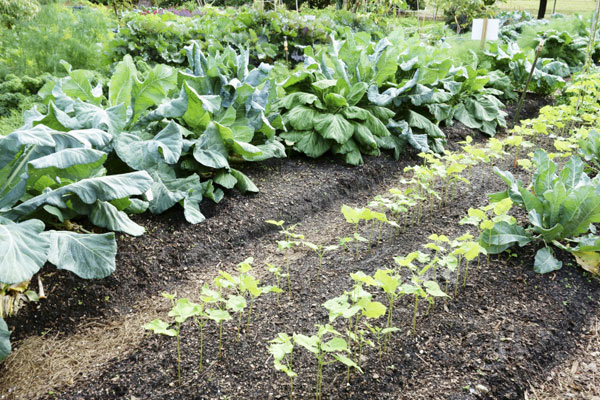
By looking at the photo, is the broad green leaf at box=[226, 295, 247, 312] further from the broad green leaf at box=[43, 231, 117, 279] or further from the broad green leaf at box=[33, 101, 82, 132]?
the broad green leaf at box=[33, 101, 82, 132]

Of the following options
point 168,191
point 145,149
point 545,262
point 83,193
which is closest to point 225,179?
point 168,191

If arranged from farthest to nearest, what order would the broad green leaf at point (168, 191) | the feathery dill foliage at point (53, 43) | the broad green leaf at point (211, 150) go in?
1. the feathery dill foliage at point (53, 43)
2. the broad green leaf at point (211, 150)
3. the broad green leaf at point (168, 191)

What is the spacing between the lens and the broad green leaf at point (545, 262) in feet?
9.48

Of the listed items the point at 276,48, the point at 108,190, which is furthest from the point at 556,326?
the point at 276,48

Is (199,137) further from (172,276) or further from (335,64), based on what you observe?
(335,64)

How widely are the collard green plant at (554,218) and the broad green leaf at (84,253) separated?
2.26 meters

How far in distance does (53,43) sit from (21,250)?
4.58 m

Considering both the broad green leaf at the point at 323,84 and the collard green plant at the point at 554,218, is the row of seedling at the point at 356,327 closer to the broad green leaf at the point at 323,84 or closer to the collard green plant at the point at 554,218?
the collard green plant at the point at 554,218

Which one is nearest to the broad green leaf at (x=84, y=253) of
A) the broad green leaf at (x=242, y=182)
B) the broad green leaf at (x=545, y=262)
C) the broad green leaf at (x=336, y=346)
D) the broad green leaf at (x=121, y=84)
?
the broad green leaf at (x=336, y=346)

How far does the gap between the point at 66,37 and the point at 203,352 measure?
5084 millimetres

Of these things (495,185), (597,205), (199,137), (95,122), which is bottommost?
(495,185)

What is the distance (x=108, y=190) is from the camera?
8.34 ft

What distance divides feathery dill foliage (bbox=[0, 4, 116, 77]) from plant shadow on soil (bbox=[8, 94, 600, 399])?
11.0ft

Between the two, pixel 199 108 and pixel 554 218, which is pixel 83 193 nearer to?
pixel 199 108
